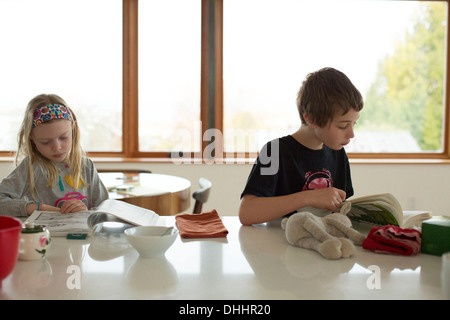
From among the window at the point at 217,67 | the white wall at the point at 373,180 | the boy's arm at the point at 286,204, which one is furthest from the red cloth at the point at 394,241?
the window at the point at 217,67

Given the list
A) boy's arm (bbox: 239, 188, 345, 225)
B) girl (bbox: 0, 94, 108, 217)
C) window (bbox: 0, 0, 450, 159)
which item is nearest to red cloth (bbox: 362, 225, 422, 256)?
boy's arm (bbox: 239, 188, 345, 225)

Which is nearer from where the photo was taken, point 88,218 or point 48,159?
point 88,218

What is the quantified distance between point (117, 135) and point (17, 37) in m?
1.06

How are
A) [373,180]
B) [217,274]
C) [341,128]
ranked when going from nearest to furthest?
[217,274] < [341,128] < [373,180]

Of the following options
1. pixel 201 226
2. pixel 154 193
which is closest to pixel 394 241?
pixel 201 226

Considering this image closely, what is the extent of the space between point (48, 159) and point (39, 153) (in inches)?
1.4

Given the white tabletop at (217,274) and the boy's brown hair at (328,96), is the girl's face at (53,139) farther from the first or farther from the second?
the boy's brown hair at (328,96)

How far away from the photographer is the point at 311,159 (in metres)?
1.50

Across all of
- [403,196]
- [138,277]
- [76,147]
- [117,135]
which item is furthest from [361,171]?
[138,277]

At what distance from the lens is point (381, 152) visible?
411 centimetres

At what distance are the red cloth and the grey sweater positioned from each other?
99cm

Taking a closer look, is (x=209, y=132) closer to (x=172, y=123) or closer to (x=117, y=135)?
(x=172, y=123)

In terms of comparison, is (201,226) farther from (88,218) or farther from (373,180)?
(373,180)

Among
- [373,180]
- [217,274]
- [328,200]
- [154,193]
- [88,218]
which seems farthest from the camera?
[373,180]
